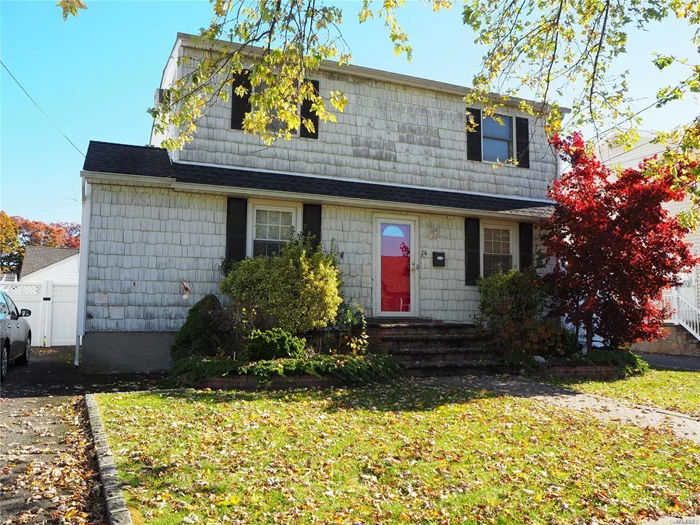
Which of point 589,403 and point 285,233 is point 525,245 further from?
point 589,403

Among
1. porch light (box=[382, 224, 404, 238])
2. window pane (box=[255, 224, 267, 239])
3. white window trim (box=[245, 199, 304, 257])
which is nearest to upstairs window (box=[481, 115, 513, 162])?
porch light (box=[382, 224, 404, 238])

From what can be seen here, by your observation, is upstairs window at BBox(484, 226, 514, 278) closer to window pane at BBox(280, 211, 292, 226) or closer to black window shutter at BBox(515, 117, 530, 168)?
black window shutter at BBox(515, 117, 530, 168)

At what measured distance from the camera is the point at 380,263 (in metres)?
11.6

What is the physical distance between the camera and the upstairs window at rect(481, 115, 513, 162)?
1315 cm

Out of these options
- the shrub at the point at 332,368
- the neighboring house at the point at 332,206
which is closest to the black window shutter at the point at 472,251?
the neighboring house at the point at 332,206

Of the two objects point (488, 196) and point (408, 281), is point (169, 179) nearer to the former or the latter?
point (408, 281)

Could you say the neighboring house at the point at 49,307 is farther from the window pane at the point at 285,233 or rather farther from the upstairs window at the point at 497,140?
the upstairs window at the point at 497,140

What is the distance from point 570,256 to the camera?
10.6m

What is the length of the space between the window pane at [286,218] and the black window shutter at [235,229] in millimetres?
790

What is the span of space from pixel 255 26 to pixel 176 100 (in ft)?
4.01

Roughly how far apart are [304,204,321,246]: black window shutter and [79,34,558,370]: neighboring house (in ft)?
0.09

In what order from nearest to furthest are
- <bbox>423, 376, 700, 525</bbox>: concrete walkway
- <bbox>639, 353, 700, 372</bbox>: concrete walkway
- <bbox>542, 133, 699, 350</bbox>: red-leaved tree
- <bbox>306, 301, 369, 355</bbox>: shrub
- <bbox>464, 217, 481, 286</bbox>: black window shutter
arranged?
<bbox>423, 376, 700, 525</bbox>: concrete walkway
<bbox>306, 301, 369, 355</bbox>: shrub
<bbox>542, 133, 699, 350</bbox>: red-leaved tree
<bbox>639, 353, 700, 372</bbox>: concrete walkway
<bbox>464, 217, 481, 286</bbox>: black window shutter

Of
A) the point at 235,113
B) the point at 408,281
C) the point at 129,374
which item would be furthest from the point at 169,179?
the point at 408,281

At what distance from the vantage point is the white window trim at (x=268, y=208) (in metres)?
10.5
